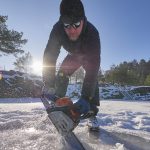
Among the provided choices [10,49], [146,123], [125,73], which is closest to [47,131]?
[146,123]

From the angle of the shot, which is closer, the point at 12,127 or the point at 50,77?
the point at 50,77

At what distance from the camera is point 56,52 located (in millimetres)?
3406

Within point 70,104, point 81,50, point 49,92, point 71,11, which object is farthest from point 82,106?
point 71,11

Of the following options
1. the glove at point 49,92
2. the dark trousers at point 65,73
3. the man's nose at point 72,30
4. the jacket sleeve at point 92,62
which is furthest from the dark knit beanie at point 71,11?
the dark trousers at point 65,73

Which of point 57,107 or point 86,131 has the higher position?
point 57,107

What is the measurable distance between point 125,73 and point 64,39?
31.1 meters

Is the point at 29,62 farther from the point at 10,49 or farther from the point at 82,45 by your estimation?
the point at 82,45

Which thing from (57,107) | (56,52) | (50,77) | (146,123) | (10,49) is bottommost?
(146,123)

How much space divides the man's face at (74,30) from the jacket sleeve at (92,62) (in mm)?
139

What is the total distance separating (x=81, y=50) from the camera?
327cm

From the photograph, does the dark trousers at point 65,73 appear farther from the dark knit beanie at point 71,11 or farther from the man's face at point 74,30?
the dark knit beanie at point 71,11

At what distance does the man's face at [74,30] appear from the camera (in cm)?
299

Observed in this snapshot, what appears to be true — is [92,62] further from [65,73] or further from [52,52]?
[65,73]

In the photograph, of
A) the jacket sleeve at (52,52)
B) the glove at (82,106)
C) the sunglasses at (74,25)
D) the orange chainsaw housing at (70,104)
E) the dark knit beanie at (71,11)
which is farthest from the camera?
the jacket sleeve at (52,52)
